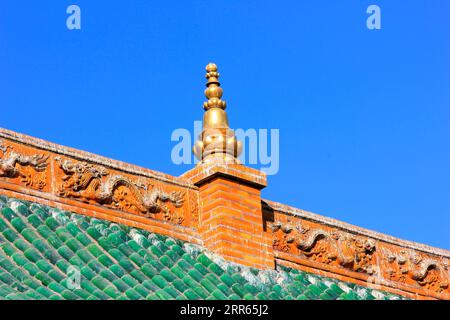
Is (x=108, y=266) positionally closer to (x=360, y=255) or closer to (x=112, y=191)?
(x=112, y=191)

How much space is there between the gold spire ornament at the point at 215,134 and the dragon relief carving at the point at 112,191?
28.9 inches

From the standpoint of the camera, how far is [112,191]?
17.3 meters

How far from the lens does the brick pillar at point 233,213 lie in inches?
700

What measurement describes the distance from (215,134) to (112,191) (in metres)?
1.73

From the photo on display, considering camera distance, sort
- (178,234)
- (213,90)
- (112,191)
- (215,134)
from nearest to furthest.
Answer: (112,191) → (178,234) → (215,134) → (213,90)

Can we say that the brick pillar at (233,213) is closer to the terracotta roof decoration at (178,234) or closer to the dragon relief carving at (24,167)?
the terracotta roof decoration at (178,234)

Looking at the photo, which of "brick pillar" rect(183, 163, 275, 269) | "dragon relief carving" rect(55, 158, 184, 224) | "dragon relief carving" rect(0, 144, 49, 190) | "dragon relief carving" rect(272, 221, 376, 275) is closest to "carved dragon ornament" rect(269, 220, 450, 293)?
"dragon relief carving" rect(272, 221, 376, 275)

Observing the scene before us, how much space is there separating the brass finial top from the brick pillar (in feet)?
3.05

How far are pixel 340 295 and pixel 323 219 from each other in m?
1.18

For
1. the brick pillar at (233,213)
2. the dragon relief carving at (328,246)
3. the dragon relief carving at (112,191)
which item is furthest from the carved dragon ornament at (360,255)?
the dragon relief carving at (112,191)

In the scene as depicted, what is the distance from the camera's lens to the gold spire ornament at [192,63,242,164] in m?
18.3

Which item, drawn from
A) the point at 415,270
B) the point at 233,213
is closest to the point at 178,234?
the point at 233,213
